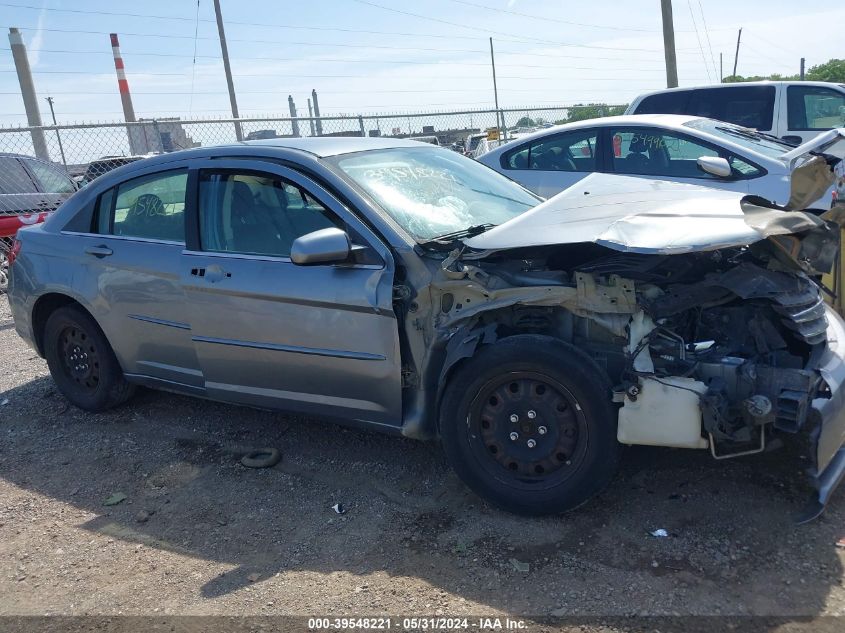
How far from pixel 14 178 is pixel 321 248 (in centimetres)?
832

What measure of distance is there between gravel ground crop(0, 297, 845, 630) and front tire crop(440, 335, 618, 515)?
0.18 meters

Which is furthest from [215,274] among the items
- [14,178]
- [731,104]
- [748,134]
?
[731,104]

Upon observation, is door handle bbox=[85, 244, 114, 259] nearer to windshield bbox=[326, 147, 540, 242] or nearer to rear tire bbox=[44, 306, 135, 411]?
rear tire bbox=[44, 306, 135, 411]

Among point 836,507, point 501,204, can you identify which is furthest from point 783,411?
point 501,204

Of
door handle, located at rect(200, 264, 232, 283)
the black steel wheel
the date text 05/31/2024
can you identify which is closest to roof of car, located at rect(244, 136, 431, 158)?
door handle, located at rect(200, 264, 232, 283)

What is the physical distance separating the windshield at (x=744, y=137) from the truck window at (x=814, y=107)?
2115mm

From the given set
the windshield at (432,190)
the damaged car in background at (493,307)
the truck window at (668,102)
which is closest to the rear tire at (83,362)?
the damaged car in background at (493,307)

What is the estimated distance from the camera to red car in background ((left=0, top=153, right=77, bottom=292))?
9523mm

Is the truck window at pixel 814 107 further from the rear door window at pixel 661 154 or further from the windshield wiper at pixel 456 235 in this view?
the windshield wiper at pixel 456 235

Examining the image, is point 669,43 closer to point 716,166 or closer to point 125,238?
point 716,166

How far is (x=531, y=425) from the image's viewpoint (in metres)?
3.30

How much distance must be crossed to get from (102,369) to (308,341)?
1919 millimetres

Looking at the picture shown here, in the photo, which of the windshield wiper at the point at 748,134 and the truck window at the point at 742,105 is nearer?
the windshield wiper at the point at 748,134

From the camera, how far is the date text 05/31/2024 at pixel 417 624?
8.87 feet
